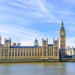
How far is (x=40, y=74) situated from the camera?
147 ft

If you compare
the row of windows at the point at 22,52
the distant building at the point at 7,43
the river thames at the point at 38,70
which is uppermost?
the distant building at the point at 7,43

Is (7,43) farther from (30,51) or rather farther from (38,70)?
(38,70)

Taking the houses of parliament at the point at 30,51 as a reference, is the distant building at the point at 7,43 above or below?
above

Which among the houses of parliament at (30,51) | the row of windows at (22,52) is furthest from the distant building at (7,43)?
the row of windows at (22,52)

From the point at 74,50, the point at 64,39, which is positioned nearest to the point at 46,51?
the point at 64,39

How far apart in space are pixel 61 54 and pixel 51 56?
43.7 ft

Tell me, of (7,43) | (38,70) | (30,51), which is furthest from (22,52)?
(38,70)

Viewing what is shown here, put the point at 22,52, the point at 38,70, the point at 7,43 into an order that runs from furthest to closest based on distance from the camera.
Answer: the point at 7,43, the point at 22,52, the point at 38,70

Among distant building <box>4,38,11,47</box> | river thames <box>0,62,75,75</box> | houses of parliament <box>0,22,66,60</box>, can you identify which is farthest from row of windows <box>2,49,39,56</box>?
river thames <box>0,62,75,75</box>

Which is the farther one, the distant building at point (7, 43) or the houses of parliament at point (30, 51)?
the distant building at point (7, 43)

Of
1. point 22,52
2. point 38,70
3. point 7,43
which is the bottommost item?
point 38,70

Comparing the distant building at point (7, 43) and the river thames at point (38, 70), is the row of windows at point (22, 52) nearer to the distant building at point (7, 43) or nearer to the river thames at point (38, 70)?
the distant building at point (7, 43)

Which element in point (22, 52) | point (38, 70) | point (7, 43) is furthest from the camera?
point (7, 43)

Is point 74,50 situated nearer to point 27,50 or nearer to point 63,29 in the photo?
point 63,29
